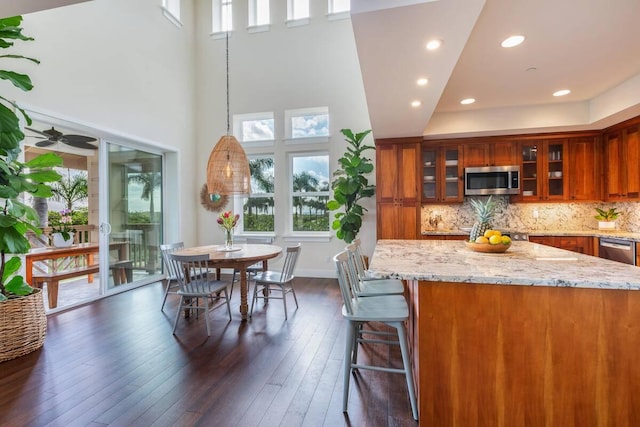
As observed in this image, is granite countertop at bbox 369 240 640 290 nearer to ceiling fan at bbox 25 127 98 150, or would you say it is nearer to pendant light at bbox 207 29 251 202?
pendant light at bbox 207 29 251 202

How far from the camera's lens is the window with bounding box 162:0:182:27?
5305mm

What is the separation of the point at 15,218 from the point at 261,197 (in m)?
3.81

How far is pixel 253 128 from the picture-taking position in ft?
20.1

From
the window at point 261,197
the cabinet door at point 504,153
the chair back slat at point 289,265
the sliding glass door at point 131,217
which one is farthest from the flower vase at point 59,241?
the cabinet door at point 504,153

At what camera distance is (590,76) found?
346 cm

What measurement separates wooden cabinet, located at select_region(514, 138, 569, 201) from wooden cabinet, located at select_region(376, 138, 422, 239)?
1.66 metres

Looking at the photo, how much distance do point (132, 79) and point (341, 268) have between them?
15.3ft

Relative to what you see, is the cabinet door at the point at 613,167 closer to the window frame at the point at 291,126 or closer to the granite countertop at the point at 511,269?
the granite countertop at the point at 511,269

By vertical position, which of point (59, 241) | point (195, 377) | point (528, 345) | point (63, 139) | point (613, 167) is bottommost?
point (195, 377)

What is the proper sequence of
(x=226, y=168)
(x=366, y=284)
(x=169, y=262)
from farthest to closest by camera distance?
(x=226, y=168) → (x=169, y=262) → (x=366, y=284)

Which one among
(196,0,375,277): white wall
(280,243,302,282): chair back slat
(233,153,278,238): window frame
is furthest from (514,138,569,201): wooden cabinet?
(233,153,278,238): window frame

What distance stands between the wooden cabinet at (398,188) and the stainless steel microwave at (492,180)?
83 cm

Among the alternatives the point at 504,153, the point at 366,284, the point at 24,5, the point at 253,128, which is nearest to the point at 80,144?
the point at 253,128

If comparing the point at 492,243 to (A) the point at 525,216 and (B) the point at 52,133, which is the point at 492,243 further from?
(B) the point at 52,133
